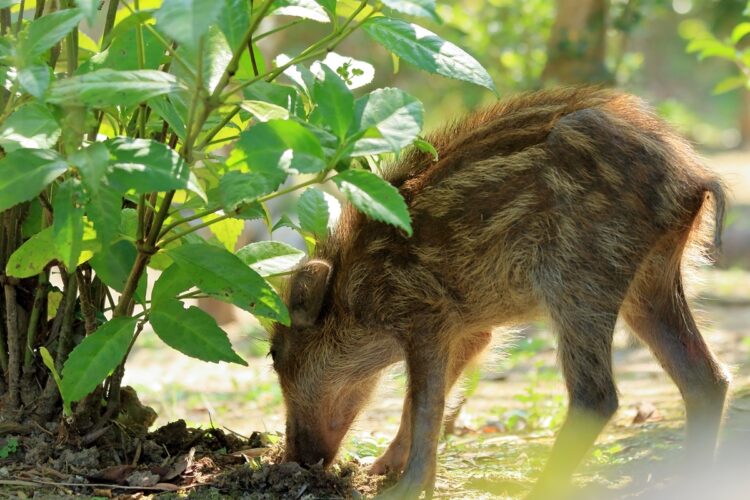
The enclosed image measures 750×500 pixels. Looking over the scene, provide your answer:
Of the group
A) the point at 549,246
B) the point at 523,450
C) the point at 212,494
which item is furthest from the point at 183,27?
the point at 523,450

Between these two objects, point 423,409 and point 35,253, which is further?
point 423,409

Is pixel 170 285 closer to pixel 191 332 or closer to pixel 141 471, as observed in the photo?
pixel 191 332

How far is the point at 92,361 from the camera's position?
2.96m

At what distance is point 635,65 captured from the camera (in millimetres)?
9789

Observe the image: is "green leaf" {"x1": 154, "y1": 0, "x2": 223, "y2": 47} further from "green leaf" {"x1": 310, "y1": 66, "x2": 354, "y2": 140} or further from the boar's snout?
the boar's snout

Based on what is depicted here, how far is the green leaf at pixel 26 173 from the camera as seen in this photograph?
251 centimetres

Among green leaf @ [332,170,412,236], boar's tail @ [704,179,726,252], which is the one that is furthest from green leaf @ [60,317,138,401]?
boar's tail @ [704,179,726,252]

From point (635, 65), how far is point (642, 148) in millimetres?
6453

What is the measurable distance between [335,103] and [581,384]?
1.64 meters

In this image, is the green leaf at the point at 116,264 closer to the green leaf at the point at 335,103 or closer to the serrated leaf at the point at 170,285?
the serrated leaf at the point at 170,285

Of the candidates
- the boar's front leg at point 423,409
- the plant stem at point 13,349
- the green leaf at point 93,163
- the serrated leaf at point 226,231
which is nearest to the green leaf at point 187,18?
the green leaf at point 93,163

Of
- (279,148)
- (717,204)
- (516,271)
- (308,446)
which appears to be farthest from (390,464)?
(279,148)

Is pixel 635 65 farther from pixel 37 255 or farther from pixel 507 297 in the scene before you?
pixel 37 255

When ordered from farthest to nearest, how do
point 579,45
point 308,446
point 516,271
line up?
point 579,45
point 308,446
point 516,271
